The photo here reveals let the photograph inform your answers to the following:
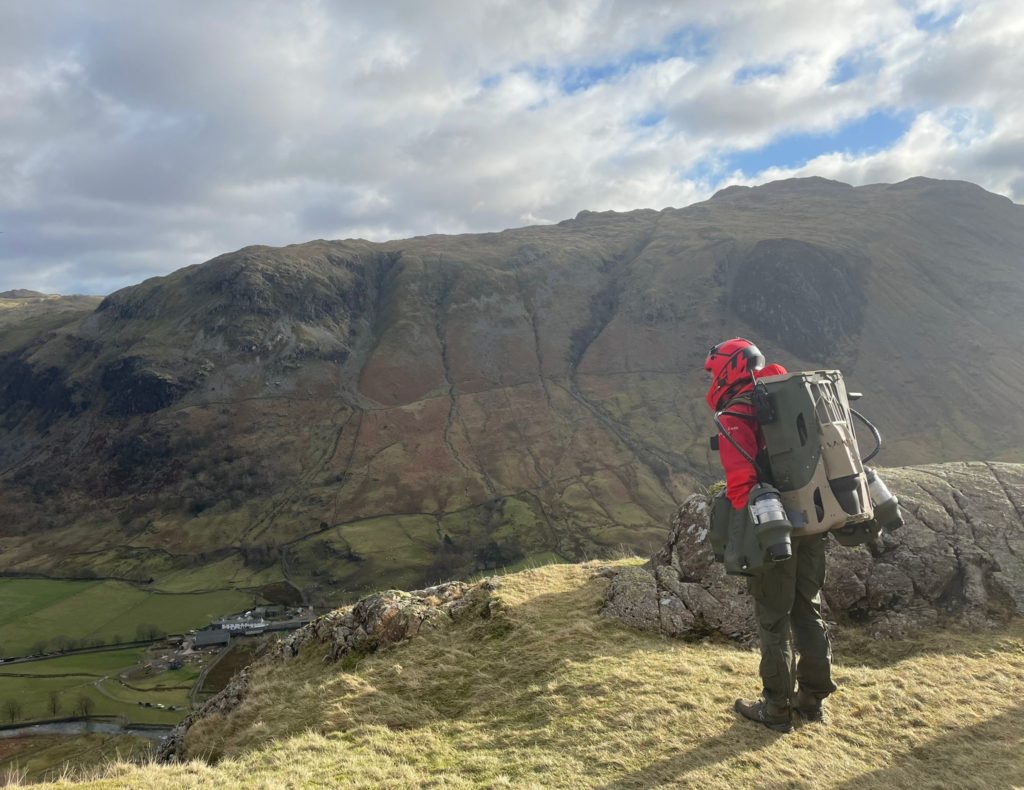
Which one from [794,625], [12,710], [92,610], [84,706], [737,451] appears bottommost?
[84,706]

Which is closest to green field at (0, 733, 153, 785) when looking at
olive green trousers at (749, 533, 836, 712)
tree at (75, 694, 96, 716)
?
tree at (75, 694, 96, 716)

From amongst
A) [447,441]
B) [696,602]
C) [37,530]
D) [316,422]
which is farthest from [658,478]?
[37,530]

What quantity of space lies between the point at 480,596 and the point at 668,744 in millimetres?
8008

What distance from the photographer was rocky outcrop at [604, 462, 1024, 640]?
13.5 m

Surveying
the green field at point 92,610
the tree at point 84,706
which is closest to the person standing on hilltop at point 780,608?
the tree at point 84,706

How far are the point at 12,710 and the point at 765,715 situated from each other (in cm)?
11286

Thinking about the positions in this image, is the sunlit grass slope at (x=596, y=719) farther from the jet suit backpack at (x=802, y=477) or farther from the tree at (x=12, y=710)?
the tree at (x=12, y=710)

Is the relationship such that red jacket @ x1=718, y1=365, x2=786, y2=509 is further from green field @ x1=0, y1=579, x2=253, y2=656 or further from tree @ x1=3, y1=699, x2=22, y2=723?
green field @ x1=0, y1=579, x2=253, y2=656

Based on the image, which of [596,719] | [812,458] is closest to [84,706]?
[596,719]

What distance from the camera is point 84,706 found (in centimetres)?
8231

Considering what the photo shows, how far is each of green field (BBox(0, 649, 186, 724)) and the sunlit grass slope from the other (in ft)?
291

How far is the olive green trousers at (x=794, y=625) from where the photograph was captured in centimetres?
909

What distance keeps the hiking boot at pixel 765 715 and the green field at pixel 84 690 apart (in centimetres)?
9469

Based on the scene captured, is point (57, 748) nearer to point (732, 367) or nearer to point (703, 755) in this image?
point (703, 755)
